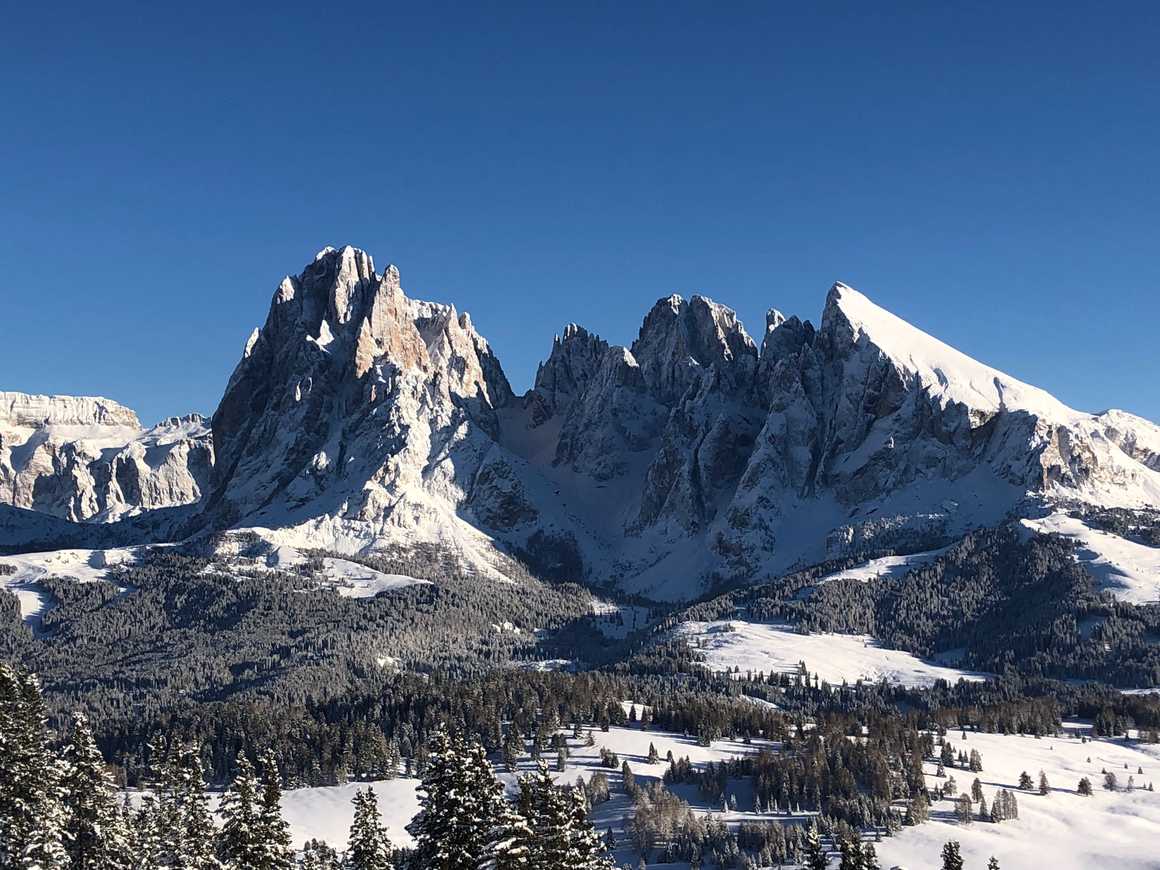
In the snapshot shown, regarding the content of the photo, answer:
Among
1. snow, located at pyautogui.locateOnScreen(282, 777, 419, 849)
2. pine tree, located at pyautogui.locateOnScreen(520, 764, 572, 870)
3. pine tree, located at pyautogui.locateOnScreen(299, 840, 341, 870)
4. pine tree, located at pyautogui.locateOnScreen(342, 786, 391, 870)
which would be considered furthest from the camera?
snow, located at pyautogui.locateOnScreen(282, 777, 419, 849)

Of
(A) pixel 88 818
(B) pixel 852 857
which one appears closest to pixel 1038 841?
(B) pixel 852 857

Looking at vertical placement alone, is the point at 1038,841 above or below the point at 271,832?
below

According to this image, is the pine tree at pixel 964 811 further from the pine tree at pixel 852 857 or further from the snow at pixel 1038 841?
the pine tree at pixel 852 857

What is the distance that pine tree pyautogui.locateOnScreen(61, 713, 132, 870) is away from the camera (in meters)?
67.5

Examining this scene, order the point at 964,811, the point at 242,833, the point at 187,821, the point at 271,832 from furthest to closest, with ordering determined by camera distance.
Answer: the point at 964,811 → the point at 187,821 → the point at 271,832 → the point at 242,833

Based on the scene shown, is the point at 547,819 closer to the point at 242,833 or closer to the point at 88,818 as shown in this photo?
the point at 242,833

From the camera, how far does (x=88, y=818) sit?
68.0 m

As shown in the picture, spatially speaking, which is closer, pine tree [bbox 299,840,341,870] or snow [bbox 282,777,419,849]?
pine tree [bbox 299,840,341,870]

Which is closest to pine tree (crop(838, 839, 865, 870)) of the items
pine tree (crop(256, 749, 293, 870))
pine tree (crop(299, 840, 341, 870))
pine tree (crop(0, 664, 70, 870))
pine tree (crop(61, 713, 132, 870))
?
pine tree (crop(256, 749, 293, 870))

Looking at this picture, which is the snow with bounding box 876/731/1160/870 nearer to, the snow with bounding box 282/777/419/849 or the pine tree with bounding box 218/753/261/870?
the snow with bounding box 282/777/419/849

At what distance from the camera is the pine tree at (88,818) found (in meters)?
67.5

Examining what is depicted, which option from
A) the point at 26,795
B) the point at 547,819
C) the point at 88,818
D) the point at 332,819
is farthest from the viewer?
the point at 332,819

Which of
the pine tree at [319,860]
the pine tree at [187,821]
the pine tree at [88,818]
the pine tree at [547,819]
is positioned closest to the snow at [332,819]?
the pine tree at [319,860]

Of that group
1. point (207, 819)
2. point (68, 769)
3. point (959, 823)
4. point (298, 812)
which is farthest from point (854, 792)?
point (68, 769)
